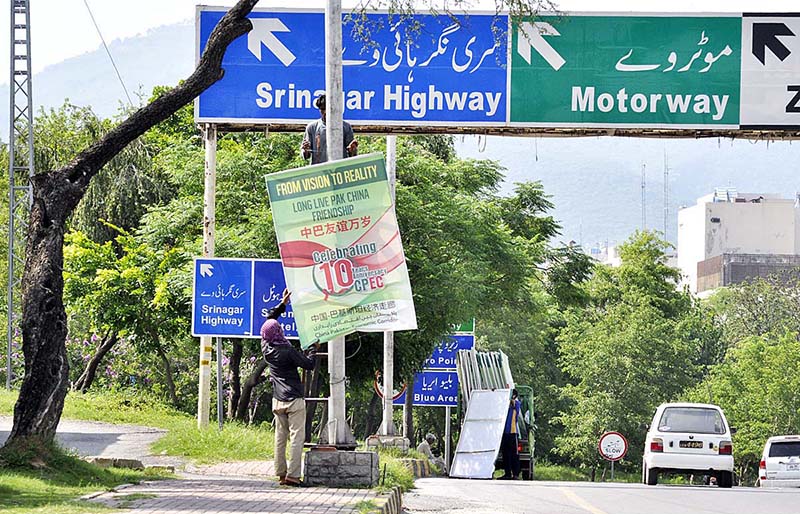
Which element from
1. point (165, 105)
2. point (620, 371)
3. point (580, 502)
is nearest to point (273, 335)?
point (165, 105)

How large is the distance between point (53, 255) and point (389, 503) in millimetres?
4501

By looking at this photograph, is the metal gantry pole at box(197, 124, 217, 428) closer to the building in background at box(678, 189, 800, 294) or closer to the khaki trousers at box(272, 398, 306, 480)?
the khaki trousers at box(272, 398, 306, 480)

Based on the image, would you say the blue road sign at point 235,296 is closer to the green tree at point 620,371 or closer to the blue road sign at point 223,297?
the blue road sign at point 223,297

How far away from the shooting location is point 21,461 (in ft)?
41.7

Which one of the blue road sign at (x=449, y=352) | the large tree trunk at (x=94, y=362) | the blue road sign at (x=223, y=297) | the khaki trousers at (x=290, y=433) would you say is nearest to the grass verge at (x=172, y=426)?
the large tree trunk at (x=94, y=362)

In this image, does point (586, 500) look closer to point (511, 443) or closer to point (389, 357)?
point (389, 357)

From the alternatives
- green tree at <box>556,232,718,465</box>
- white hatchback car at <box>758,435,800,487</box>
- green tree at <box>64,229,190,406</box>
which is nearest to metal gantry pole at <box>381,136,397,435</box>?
green tree at <box>64,229,190,406</box>

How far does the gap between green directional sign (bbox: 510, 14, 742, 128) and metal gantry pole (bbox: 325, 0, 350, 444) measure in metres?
5.83

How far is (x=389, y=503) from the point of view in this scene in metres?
12.2

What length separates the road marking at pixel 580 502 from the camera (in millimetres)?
14582

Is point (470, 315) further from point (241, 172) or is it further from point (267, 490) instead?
point (267, 490)

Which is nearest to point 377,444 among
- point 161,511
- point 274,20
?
point 274,20

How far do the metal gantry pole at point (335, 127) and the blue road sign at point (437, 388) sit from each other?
750 inches

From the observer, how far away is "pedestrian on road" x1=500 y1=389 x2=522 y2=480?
3253 cm
